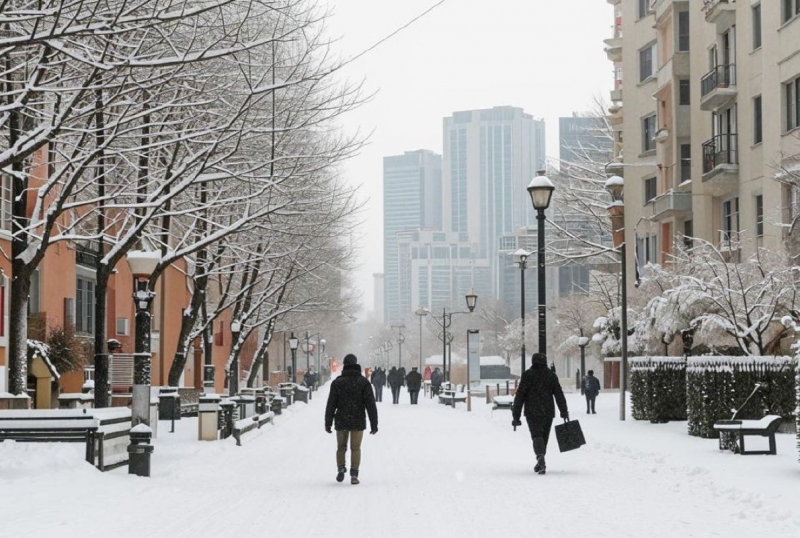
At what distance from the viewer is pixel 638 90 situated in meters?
50.4

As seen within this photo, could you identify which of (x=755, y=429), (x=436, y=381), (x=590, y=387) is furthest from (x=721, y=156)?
(x=436, y=381)

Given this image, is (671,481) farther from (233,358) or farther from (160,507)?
(233,358)

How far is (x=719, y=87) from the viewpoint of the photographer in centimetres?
3747

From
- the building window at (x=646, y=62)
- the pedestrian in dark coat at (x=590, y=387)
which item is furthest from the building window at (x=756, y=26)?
the building window at (x=646, y=62)

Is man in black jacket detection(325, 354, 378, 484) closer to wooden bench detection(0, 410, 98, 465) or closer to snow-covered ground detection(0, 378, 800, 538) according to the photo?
snow-covered ground detection(0, 378, 800, 538)

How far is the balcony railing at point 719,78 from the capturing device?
37.8 metres

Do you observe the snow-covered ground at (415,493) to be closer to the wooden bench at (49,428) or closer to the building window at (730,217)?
the wooden bench at (49,428)

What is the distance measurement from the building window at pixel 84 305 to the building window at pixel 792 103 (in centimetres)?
2503

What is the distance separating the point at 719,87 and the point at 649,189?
13.7m

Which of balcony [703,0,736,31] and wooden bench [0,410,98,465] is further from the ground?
balcony [703,0,736,31]

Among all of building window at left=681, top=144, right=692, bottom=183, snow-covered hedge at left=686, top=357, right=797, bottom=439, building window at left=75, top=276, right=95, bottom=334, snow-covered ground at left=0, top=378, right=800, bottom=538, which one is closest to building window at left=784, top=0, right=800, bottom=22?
building window at left=681, top=144, right=692, bottom=183

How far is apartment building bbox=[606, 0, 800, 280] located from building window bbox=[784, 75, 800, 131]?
29 mm

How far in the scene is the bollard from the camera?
1545 centimetres

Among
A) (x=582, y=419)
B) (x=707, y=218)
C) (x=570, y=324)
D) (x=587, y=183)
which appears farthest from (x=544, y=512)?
(x=570, y=324)
